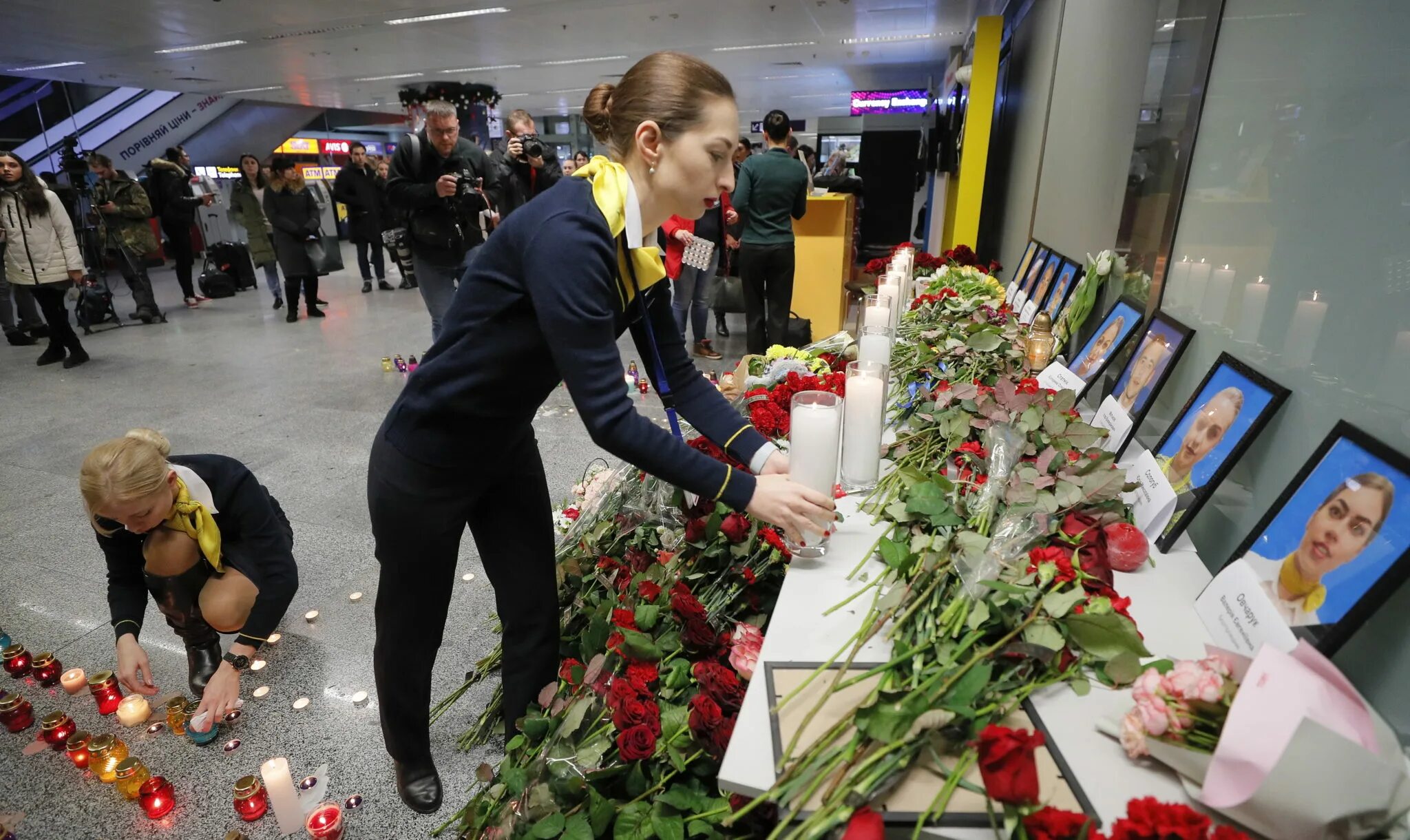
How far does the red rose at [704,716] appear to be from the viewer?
2.72 feet

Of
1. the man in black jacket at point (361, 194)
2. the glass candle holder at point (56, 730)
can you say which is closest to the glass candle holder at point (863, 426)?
the glass candle holder at point (56, 730)

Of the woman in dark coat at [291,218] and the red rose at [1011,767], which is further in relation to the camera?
the woman in dark coat at [291,218]

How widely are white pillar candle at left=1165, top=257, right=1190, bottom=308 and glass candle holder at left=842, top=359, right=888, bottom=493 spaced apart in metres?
0.62

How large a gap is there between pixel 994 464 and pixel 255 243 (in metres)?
7.12

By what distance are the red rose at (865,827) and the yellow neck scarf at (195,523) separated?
160 cm

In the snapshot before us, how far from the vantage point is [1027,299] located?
2.49 m

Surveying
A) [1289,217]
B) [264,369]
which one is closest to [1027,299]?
[1289,217]

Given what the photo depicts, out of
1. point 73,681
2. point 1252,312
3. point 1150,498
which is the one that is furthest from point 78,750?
point 1252,312

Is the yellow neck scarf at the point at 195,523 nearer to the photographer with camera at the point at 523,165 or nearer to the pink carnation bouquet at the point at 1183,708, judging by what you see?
the pink carnation bouquet at the point at 1183,708

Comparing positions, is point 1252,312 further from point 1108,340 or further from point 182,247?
point 182,247

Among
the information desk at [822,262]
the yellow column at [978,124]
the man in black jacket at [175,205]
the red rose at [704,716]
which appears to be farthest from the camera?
the man in black jacket at [175,205]

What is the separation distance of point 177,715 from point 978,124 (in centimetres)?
502

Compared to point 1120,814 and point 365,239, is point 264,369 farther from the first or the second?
point 1120,814

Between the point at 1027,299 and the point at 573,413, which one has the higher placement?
the point at 1027,299
